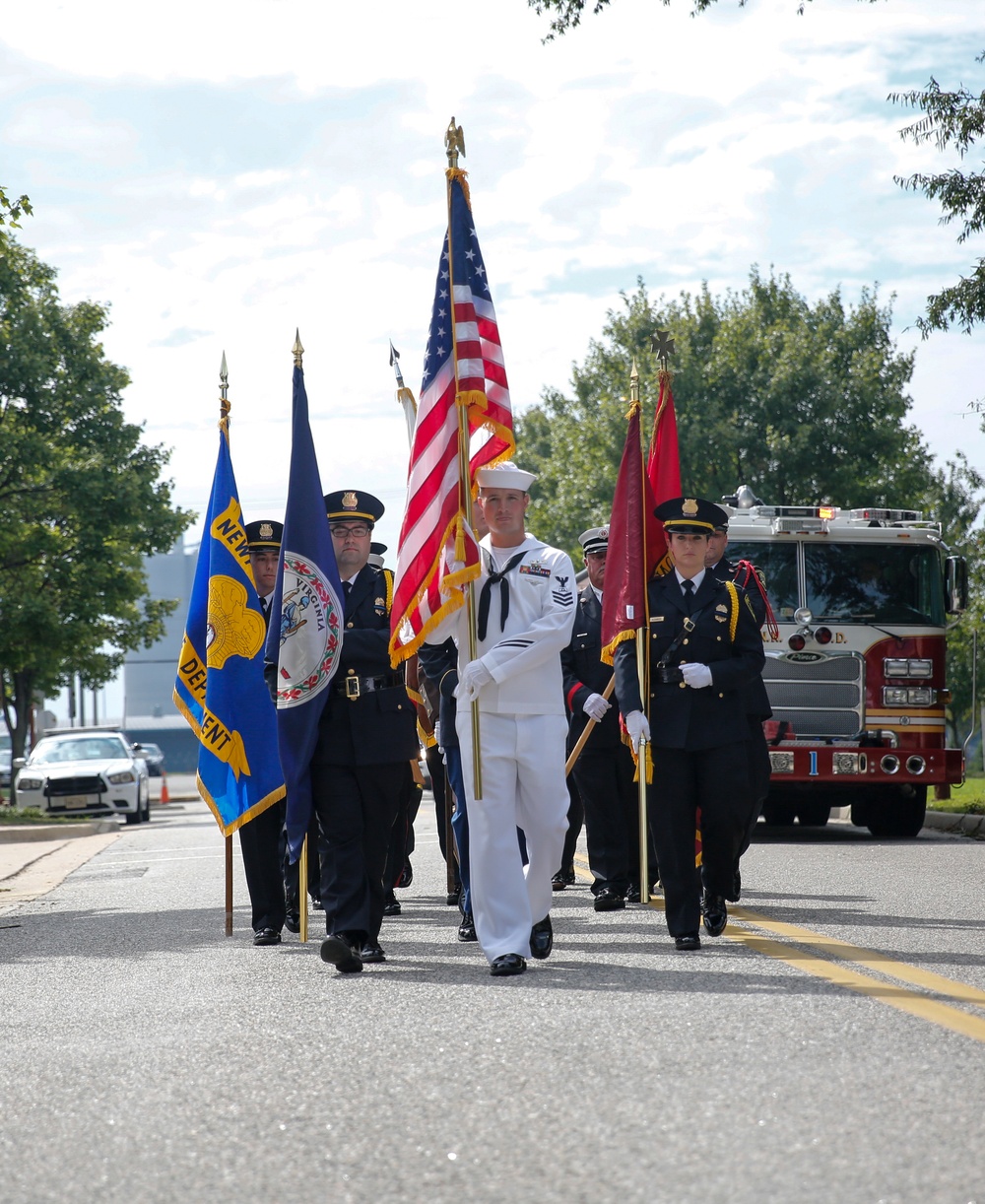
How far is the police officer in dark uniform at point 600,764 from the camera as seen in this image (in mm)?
9656

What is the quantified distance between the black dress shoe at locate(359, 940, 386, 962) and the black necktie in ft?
4.69

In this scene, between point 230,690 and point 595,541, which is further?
point 595,541

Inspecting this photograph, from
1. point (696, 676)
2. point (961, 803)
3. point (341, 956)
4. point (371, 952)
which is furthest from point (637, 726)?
point (961, 803)

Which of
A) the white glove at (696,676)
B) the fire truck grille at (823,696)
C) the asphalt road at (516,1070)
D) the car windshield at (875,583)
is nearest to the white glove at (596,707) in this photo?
the asphalt road at (516,1070)

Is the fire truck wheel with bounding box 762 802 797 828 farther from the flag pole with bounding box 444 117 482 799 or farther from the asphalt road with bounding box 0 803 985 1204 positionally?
the flag pole with bounding box 444 117 482 799

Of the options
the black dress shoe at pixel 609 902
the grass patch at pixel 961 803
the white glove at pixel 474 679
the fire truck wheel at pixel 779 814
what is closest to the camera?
the white glove at pixel 474 679

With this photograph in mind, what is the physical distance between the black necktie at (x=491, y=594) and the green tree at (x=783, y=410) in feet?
97.8

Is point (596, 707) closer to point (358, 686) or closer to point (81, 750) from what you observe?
point (358, 686)

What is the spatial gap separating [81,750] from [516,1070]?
88.3 ft

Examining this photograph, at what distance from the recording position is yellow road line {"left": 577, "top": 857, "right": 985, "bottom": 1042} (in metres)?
5.45

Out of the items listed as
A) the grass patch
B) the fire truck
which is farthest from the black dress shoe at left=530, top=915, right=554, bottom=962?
the grass patch

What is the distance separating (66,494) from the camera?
1389 inches

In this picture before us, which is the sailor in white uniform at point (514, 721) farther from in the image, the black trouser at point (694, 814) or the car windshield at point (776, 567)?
the car windshield at point (776, 567)

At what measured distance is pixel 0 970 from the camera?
8.25 m
